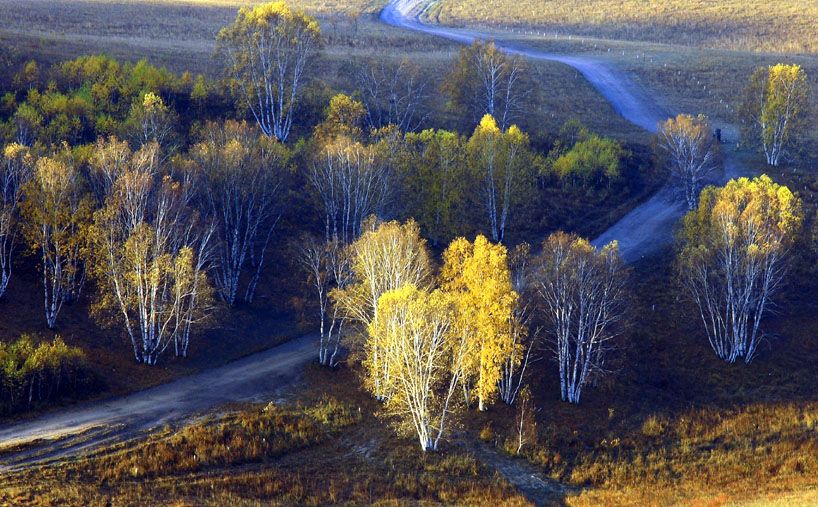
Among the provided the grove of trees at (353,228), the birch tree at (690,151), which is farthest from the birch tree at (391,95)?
the birch tree at (690,151)

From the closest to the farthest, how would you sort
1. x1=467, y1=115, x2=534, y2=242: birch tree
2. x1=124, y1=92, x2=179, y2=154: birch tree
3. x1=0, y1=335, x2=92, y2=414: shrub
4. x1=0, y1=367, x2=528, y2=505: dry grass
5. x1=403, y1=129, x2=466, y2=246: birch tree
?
x1=0, y1=367, x2=528, y2=505: dry grass
x1=0, y1=335, x2=92, y2=414: shrub
x1=124, y1=92, x2=179, y2=154: birch tree
x1=403, y1=129, x2=466, y2=246: birch tree
x1=467, y1=115, x2=534, y2=242: birch tree

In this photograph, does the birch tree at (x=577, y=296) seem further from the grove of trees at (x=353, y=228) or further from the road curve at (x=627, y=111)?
the road curve at (x=627, y=111)

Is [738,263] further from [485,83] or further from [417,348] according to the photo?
[485,83]

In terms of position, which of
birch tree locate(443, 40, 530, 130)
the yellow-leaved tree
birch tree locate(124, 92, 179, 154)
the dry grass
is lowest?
the dry grass

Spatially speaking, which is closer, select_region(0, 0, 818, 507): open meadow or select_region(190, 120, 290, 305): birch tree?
select_region(0, 0, 818, 507): open meadow

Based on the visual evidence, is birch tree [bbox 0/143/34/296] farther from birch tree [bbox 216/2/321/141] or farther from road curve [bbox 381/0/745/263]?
road curve [bbox 381/0/745/263]

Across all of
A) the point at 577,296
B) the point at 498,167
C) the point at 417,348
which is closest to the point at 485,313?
the point at 417,348

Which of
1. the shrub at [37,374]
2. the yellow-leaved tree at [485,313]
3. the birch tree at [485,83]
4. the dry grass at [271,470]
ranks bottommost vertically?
the dry grass at [271,470]

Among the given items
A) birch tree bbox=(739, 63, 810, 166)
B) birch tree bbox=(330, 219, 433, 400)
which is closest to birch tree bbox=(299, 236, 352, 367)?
birch tree bbox=(330, 219, 433, 400)
